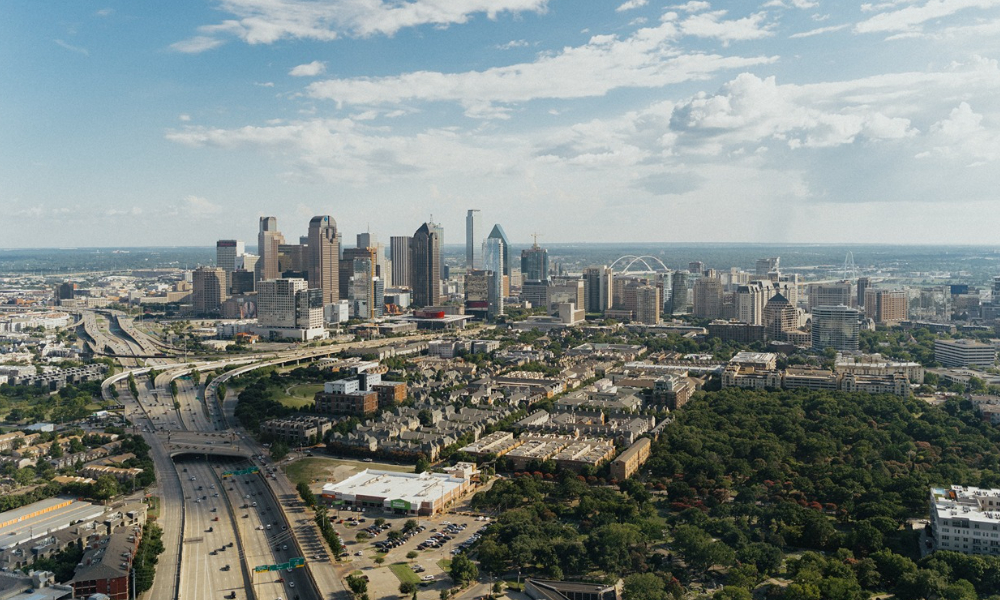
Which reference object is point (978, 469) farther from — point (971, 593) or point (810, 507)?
point (971, 593)

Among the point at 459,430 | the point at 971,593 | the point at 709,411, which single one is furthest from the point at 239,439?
the point at 971,593

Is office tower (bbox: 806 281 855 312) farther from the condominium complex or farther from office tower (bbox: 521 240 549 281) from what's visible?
office tower (bbox: 521 240 549 281)

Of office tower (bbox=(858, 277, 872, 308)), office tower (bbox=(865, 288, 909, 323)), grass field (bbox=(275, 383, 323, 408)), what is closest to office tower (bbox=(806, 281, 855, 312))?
office tower (bbox=(865, 288, 909, 323))

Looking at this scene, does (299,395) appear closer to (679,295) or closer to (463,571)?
(463,571)

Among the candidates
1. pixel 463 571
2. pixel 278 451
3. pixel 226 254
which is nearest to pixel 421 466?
pixel 278 451

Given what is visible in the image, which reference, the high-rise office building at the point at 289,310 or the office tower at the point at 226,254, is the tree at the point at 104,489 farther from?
the office tower at the point at 226,254

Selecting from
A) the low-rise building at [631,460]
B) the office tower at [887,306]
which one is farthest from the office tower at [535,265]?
the low-rise building at [631,460]
